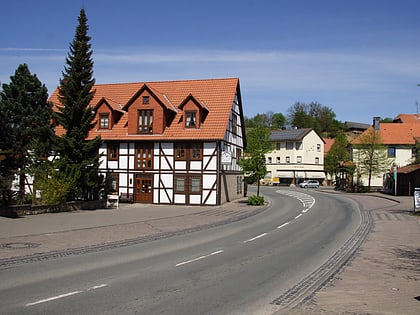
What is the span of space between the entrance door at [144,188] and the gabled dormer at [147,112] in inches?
140

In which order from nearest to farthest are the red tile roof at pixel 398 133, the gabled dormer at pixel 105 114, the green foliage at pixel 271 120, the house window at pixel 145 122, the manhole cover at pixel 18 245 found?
the manhole cover at pixel 18 245 < the house window at pixel 145 122 < the gabled dormer at pixel 105 114 < the red tile roof at pixel 398 133 < the green foliage at pixel 271 120

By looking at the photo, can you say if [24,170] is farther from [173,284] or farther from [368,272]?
[368,272]

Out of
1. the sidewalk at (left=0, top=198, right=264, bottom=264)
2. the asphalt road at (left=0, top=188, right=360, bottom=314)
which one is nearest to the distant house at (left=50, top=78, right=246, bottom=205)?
the sidewalk at (left=0, top=198, right=264, bottom=264)

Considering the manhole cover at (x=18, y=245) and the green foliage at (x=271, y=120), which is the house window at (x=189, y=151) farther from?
the green foliage at (x=271, y=120)

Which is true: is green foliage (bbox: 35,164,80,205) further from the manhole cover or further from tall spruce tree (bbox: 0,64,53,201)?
the manhole cover

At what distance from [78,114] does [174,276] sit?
21612mm

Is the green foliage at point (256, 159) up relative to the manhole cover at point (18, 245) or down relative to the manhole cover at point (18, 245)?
up

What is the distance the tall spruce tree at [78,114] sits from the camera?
95.8 feet

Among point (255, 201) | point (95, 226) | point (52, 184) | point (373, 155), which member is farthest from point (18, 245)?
point (373, 155)

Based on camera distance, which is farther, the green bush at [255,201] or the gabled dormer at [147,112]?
the gabled dormer at [147,112]

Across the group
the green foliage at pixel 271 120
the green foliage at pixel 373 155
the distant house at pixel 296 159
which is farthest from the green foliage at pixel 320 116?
the green foliage at pixel 373 155

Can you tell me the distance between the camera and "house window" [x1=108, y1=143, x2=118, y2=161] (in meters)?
36.2

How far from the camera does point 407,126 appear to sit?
64.4 metres

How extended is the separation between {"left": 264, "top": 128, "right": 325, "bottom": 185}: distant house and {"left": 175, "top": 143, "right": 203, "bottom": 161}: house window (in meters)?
48.2
